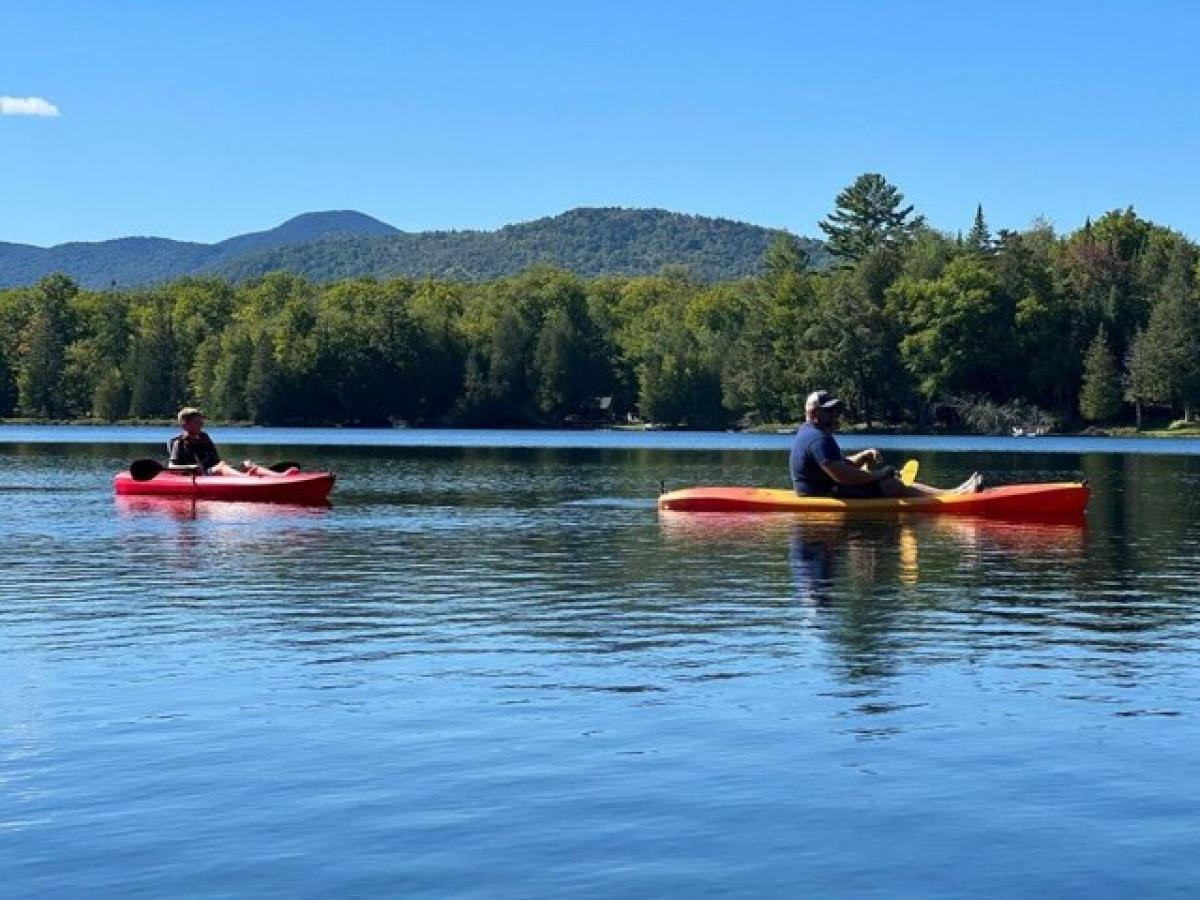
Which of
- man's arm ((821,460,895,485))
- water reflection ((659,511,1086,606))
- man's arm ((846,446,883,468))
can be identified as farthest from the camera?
man's arm ((846,446,883,468))

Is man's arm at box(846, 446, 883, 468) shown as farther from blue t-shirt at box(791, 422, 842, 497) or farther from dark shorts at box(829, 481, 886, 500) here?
blue t-shirt at box(791, 422, 842, 497)

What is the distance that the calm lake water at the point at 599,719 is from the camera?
11.1 metres

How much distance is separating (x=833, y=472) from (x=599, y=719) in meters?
22.5

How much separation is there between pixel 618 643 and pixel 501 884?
30.9ft

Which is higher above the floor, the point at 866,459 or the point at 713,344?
the point at 713,344

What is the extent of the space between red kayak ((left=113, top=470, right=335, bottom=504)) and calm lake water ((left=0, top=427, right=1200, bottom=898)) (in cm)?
1091

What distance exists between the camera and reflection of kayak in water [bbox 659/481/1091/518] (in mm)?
38375

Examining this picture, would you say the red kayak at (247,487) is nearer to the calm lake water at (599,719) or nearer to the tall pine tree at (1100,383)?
the calm lake water at (599,719)

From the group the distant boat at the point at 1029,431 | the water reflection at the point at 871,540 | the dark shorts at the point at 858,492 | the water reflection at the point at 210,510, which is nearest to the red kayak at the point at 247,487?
the water reflection at the point at 210,510

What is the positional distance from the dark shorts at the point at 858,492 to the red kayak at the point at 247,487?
12.8 m

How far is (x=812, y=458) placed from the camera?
37.6m

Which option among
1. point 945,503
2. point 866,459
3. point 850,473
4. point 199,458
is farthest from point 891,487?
point 199,458

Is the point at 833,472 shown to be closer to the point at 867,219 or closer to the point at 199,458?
the point at 199,458

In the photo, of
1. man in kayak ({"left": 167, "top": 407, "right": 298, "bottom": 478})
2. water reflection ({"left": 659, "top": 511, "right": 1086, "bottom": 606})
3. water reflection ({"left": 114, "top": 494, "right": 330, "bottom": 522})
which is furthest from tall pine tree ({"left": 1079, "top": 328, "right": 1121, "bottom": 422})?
water reflection ({"left": 114, "top": 494, "right": 330, "bottom": 522})
